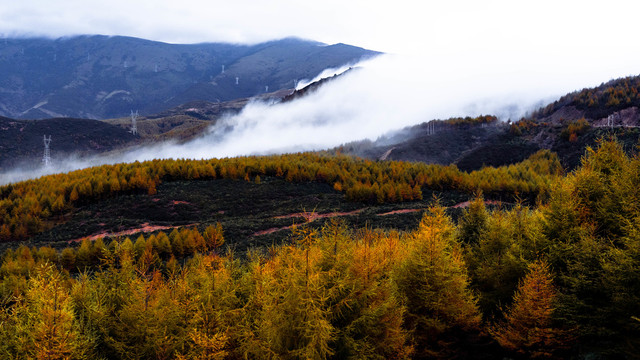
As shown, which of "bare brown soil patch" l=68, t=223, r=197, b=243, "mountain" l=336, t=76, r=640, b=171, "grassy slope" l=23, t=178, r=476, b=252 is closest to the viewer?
"grassy slope" l=23, t=178, r=476, b=252

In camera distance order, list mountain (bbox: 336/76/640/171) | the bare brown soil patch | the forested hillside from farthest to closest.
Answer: mountain (bbox: 336/76/640/171) → the bare brown soil patch → the forested hillside

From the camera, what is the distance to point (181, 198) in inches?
3002

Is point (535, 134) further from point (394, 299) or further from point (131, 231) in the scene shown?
point (394, 299)

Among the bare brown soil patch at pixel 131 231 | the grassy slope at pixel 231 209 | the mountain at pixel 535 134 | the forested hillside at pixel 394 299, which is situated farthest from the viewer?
the mountain at pixel 535 134

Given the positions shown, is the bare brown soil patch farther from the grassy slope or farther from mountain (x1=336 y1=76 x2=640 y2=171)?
mountain (x1=336 y1=76 x2=640 y2=171)

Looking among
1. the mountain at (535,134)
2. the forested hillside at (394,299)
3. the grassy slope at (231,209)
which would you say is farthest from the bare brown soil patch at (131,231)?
the mountain at (535,134)

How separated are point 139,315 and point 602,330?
59.0 feet

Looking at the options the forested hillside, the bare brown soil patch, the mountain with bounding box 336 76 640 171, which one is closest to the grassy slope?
the bare brown soil patch

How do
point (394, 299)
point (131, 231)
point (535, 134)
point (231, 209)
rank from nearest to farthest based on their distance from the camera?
point (394, 299)
point (131, 231)
point (231, 209)
point (535, 134)

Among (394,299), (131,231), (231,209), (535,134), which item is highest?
(535,134)

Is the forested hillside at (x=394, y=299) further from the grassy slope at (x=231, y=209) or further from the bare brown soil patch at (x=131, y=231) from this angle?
the bare brown soil patch at (x=131, y=231)

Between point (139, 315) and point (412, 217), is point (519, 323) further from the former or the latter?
point (412, 217)

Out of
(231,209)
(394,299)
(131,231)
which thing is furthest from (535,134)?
(394,299)

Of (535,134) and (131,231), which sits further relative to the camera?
(535,134)
